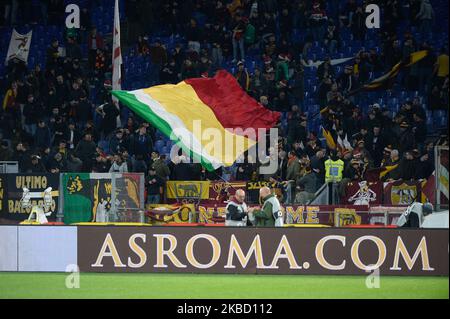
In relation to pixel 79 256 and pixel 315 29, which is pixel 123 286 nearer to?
pixel 79 256

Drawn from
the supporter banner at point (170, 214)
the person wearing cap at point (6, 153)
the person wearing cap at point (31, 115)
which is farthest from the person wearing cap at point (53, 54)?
the supporter banner at point (170, 214)

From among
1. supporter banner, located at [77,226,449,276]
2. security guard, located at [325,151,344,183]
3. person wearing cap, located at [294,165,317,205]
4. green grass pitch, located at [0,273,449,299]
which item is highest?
security guard, located at [325,151,344,183]

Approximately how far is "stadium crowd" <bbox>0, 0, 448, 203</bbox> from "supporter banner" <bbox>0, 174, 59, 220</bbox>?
8.06 ft

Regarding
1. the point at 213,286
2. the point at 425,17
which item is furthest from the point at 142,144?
the point at 213,286

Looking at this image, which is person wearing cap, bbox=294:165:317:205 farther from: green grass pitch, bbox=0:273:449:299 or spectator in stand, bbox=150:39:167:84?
spectator in stand, bbox=150:39:167:84

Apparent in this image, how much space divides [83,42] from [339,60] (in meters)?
8.31

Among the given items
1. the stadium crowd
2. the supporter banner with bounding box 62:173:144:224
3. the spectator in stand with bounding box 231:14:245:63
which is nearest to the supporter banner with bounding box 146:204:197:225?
the supporter banner with bounding box 62:173:144:224

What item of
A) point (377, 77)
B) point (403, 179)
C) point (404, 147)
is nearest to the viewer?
point (403, 179)

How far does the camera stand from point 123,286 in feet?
54.9

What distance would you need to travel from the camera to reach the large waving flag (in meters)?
22.5

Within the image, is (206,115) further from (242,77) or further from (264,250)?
(264,250)

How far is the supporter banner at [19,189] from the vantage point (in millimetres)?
22922

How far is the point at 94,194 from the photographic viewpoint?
21922 millimetres
